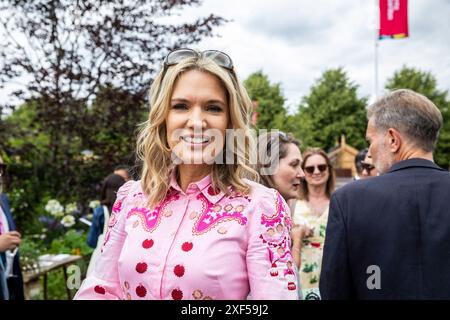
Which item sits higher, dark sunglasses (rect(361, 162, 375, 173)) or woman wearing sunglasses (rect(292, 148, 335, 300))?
dark sunglasses (rect(361, 162, 375, 173))

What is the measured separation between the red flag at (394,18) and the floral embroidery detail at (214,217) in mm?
13203

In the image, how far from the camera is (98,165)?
6.11 m

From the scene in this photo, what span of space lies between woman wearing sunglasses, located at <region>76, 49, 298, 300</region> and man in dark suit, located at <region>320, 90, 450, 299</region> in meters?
0.66

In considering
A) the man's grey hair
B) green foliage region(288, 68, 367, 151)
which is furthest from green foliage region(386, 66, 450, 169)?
the man's grey hair

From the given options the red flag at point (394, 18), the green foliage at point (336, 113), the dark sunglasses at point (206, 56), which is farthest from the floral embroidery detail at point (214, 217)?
the green foliage at point (336, 113)

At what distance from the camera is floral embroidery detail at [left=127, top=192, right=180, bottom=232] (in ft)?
4.17

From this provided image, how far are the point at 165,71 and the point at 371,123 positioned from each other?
48.4 inches

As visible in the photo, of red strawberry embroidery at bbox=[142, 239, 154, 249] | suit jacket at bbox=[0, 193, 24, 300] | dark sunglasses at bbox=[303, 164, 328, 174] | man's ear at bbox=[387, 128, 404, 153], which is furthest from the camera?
dark sunglasses at bbox=[303, 164, 328, 174]

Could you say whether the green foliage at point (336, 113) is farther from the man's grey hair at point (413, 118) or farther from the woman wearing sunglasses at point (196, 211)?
the woman wearing sunglasses at point (196, 211)

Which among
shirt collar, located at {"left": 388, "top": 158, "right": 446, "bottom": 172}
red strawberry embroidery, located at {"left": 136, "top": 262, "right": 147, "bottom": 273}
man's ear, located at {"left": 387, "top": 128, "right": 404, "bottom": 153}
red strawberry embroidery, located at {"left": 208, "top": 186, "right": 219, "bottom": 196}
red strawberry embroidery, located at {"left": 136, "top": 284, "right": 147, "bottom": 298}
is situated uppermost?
man's ear, located at {"left": 387, "top": 128, "right": 404, "bottom": 153}

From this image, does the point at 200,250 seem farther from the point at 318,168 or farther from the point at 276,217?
the point at 318,168

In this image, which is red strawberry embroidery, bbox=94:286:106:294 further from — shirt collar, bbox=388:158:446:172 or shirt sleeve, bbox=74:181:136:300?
shirt collar, bbox=388:158:446:172

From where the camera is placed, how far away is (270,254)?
113 cm
